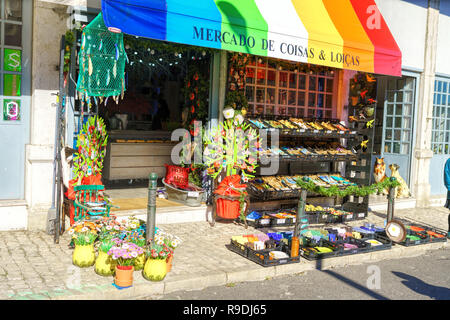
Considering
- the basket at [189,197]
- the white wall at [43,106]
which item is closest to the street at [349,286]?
the basket at [189,197]

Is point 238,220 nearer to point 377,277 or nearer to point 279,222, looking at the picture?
point 279,222

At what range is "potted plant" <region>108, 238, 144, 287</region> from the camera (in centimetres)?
505

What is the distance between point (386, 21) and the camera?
431 inches

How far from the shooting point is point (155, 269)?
527 centimetres

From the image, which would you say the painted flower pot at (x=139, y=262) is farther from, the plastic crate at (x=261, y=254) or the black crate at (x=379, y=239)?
the black crate at (x=379, y=239)

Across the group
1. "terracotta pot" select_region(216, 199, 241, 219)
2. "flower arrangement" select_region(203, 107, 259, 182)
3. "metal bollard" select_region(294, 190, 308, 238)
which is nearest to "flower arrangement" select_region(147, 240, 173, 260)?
"metal bollard" select_region(294, 190, 308, 238)

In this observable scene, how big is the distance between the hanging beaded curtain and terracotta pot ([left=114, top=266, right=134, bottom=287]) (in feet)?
8.84

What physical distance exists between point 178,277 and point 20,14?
4804mm

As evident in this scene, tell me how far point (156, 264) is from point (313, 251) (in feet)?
8.02

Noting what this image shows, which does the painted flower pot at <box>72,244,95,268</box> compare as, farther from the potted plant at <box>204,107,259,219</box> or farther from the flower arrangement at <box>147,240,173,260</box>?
the potted plant at <box>204,107,259,219</box>

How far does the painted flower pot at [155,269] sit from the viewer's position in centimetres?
527

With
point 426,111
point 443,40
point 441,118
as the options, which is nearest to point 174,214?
point 426,111

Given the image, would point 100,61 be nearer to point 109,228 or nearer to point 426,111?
point 109,228
